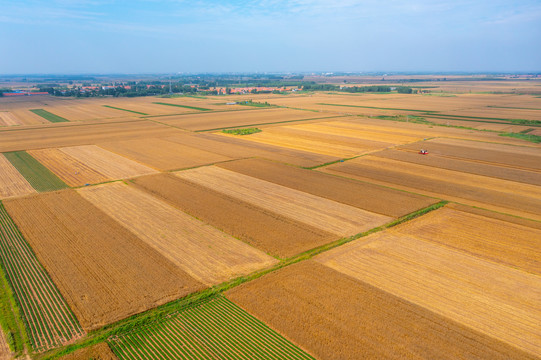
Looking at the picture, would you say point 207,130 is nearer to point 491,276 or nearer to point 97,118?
point 97,118

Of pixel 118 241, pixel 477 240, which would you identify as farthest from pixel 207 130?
pixel 477 240

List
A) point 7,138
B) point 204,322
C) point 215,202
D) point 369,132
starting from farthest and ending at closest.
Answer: point 369,132, point 7,138, point 215,202, point 204,322

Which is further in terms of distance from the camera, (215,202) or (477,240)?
(215,202)

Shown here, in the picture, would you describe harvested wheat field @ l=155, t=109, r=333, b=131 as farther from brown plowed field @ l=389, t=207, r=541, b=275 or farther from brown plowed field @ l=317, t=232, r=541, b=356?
brown plowed field @ l=317, t=232, r=541, b=356

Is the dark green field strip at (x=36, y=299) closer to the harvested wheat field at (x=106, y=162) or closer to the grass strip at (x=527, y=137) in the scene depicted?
the harvested wheat field at (x=106, y=162)

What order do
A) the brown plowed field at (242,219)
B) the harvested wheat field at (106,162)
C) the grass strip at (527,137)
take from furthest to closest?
the grass strip at (527,137), the harvested wheat field at (106,162), the brown plowed field at (242,219)

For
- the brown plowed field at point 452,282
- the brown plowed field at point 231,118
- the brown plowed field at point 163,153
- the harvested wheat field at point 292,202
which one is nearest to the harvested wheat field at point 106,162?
the brown plowed field at point 163,153
